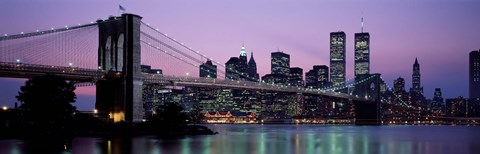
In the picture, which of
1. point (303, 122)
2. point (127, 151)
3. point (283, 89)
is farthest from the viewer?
point (303, 122)

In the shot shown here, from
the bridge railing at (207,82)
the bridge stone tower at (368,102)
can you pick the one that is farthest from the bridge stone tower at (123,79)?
the bridge stone tower at (368,102)

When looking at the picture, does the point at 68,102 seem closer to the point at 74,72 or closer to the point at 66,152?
the point at 74,72

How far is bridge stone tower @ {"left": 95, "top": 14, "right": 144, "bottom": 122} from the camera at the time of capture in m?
52.8

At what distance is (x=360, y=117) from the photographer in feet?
374

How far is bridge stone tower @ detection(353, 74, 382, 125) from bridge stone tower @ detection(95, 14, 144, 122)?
63797 mm

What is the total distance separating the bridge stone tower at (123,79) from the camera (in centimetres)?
5284

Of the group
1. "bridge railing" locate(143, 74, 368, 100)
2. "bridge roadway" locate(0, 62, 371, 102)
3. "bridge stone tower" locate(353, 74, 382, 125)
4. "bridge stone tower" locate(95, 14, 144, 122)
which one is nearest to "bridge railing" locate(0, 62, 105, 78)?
"bridge roadway" locate(0, 62, 371, 102)

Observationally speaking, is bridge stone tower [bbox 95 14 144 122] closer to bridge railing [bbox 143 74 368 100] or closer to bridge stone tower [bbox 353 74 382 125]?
bridge railing [bbox 143 74 368 100]

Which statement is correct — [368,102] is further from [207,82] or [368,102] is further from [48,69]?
[48,69]

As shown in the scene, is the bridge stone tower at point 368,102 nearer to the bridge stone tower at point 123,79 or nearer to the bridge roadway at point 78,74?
the bridge roadway at point 78,74

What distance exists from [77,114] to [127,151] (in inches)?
727

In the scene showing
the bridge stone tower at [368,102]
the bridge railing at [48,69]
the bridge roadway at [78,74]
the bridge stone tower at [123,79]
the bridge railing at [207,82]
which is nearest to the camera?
the bridge railing at [48,69]

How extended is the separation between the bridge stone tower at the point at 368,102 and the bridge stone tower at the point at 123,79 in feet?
209

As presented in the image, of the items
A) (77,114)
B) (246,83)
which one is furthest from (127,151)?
(246,83)
